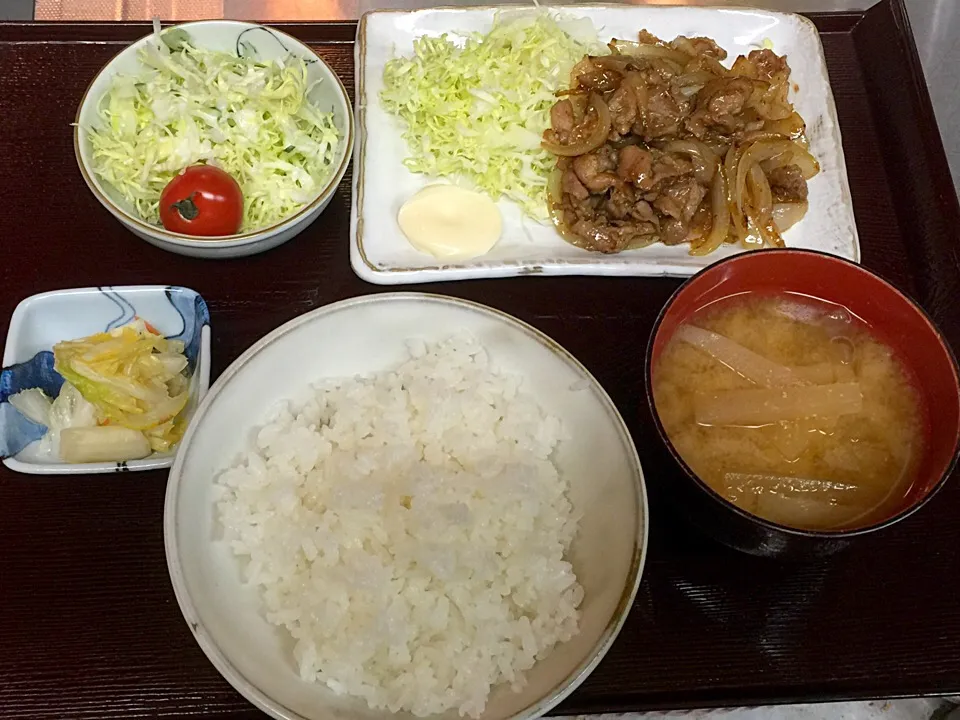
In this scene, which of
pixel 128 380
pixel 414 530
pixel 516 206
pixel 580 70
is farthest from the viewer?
pixel 580 70

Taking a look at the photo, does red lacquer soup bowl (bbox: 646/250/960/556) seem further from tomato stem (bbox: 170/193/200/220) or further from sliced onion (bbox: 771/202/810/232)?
tomato stem (bbox: 170/193/200/220)

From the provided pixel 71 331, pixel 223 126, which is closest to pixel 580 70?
pixel 223 126

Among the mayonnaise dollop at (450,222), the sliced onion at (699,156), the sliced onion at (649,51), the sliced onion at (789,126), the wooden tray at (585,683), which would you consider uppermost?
the sliced onion at (649,51)

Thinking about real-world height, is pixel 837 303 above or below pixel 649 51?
below

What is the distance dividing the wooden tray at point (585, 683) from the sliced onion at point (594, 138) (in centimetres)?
45

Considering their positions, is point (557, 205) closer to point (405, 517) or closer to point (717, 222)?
point (717, 222)

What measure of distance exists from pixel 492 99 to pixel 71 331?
4.83 feet

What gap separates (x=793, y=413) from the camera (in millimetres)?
1627

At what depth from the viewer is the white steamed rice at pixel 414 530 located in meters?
1.48

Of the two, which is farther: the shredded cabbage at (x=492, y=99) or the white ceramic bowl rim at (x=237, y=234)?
the shredded cabbage at (x=492, y=99)

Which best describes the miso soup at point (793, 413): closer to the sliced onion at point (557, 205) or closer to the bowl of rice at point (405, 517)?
the bowl of rice at point (405, 517)

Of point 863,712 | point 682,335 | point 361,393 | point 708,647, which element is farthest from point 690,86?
point 863,712

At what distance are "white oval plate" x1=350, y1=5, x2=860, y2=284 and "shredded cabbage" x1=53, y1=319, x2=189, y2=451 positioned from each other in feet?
1.97

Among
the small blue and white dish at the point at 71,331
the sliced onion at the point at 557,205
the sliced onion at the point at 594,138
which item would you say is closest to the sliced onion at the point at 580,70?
the sliced onion at the point at 594,138
